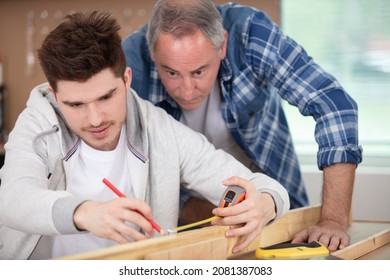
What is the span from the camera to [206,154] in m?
1.30

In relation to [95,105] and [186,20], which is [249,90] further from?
[95,105]

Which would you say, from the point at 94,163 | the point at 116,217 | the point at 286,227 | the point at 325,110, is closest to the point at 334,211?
the point at 286,227

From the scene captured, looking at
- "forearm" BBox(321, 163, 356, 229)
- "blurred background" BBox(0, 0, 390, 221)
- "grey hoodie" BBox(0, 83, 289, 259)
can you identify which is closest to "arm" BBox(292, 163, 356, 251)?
"forearm" BBox(321, 163, 356, 229)

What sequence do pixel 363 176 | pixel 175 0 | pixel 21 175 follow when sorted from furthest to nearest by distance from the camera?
1. pixel 363 176
2. pixel 175 0
3. pixel 21 175

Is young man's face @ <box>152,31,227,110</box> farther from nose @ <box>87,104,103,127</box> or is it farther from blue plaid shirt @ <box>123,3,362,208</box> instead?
nose @ <box>87,104,103,127</box>

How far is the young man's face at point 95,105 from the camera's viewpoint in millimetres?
1102

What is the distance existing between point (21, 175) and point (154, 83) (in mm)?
682

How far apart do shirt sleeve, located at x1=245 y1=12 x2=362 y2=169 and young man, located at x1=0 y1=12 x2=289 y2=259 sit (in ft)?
1.04

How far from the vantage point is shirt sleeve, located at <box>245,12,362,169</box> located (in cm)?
148

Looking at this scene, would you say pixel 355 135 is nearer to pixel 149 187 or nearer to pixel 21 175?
pixel 149 187

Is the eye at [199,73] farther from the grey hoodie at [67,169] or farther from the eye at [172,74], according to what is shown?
the grey hoodie at [67,169]

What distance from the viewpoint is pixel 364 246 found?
3.95 ft

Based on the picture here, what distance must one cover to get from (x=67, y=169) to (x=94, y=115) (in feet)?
0.53

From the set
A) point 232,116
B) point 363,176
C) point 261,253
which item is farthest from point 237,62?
point 363,176
